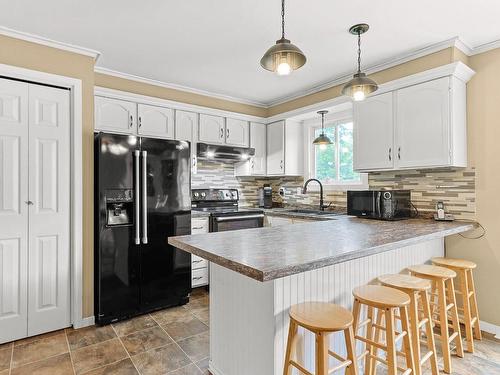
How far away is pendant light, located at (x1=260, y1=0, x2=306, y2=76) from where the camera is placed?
1.55 m

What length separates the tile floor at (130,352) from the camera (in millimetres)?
2043

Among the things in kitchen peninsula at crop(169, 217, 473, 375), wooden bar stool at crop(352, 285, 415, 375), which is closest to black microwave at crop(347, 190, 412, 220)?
kitchen peninsula at crop(169, 217, 473, 375)

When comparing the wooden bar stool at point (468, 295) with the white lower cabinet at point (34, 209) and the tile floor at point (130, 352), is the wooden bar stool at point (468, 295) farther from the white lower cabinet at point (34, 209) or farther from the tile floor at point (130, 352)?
the white lower cabinet at point (34, 209)

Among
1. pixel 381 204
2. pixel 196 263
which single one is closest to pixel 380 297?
pixel 381 204

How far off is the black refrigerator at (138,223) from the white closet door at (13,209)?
1.73ft

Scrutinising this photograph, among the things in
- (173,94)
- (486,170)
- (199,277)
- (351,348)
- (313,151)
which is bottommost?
(199,277)

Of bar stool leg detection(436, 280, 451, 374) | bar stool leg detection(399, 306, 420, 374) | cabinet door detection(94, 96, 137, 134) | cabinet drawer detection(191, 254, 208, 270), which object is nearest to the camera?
bar stool leg detection(399, 306, 420, 374)

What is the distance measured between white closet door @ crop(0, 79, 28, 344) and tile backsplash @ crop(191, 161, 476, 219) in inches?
77.7

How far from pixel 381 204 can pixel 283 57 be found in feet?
5.83

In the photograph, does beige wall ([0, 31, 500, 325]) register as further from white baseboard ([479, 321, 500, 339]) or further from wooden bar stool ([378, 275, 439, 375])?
wooden bar stool ([378, 275, 439, 375])

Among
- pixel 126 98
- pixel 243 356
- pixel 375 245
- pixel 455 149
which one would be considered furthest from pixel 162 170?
pixel 455 149

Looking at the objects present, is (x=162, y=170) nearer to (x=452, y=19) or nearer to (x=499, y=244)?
(x=452, y=19)

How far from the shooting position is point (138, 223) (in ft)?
9.31

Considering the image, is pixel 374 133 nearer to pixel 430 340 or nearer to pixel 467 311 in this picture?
pixel 467 311
